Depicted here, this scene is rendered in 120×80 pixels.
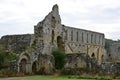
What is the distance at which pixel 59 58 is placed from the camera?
42625mm

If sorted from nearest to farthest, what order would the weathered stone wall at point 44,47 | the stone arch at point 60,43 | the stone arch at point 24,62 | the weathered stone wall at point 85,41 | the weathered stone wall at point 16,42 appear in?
the stone arch at point 24,62, the weathered stone wall at point 44,47, the weathered stone wall at point 16,42, the stone arch at point 60,43, the weathered stone wall at point 85,41

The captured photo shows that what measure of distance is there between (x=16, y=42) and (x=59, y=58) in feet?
20.2

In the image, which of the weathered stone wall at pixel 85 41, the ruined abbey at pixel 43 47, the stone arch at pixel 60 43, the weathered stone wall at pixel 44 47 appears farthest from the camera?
the weathered stone wall at pixel 85 41

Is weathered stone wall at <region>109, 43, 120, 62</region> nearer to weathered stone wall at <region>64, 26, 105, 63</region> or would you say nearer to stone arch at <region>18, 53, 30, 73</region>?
weathered stone wall at <region>64, 26, 105, 63</region>

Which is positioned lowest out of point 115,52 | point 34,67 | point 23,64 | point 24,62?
point 34,67

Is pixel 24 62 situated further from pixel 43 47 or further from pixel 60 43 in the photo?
pixel 60 43

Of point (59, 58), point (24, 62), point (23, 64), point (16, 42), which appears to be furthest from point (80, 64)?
point (16, 42)

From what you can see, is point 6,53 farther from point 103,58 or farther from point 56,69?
point 103,58

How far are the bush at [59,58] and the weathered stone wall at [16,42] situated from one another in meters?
3.50

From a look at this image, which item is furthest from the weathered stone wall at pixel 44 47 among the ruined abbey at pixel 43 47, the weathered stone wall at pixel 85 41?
the weathered stone wall at pixel 85 41

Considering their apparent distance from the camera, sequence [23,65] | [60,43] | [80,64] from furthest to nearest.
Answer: [60,43], [80,64], [23,65]

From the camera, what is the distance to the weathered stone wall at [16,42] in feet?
143

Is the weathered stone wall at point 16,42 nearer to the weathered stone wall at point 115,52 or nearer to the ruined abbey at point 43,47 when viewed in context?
the ruined abbey at point 43,47

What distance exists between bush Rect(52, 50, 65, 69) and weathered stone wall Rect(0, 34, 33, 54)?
3.50 m
